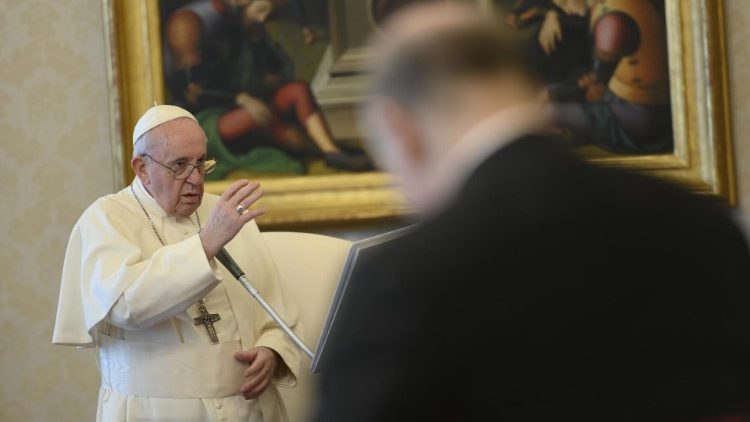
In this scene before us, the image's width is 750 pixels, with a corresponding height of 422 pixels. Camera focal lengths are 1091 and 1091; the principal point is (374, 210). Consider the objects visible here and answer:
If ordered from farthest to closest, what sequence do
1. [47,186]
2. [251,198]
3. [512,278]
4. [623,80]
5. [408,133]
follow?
[47,186], [623,80], [251,198], [408,133], [512,278]

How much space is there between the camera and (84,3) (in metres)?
5.48

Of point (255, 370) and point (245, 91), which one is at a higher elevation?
point (245, 91)

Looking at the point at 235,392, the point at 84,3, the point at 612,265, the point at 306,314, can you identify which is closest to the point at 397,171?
the point at 612,265

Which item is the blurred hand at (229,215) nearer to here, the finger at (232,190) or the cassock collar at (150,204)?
the finger at (232,190)

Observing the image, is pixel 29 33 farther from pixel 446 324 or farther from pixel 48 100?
pixel 446 324

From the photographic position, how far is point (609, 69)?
5.25 metres

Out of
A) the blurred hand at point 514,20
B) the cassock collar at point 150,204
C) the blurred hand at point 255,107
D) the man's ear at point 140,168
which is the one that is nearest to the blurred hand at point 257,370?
the cassock collar at point 150,204

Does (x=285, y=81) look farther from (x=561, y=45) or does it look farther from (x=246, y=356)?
(x=246, y=356)

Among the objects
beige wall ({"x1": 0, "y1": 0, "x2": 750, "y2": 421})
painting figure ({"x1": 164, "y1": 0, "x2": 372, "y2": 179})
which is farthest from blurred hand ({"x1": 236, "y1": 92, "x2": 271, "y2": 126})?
beige wall ({"x1": 0, "y1": 0, "x2": 750, "y2": 421})

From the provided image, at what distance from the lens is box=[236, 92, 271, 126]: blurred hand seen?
5.31 meters

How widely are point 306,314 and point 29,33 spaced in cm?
224

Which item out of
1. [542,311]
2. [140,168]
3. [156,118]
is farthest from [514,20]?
[542,311]

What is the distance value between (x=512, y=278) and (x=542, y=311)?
64 mm

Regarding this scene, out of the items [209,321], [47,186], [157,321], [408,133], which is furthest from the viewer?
[47,186]
